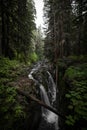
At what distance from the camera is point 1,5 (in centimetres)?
1154

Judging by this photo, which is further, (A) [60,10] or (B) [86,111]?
(A) [60,10]

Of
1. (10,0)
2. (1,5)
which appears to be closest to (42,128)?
(1,5)

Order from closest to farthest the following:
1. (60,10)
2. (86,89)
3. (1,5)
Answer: (86,89), (1,5), (60,10)

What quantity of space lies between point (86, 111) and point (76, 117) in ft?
1.24

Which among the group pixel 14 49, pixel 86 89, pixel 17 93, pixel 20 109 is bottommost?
pixel 20 109

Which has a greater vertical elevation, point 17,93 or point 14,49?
point 14,49

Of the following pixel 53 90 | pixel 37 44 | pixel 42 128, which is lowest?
pixel 42 128

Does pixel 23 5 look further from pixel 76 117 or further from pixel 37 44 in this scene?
pixel 37 44

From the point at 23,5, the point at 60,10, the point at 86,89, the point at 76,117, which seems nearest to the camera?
the point at 76,117

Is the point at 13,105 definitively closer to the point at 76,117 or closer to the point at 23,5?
the point at 76,117

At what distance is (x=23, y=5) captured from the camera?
16516 millimetres

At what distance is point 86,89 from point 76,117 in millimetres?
1437

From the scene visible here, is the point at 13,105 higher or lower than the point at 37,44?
lower

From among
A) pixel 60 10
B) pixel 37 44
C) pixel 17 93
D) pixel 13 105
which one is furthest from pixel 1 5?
pixel 37 44
